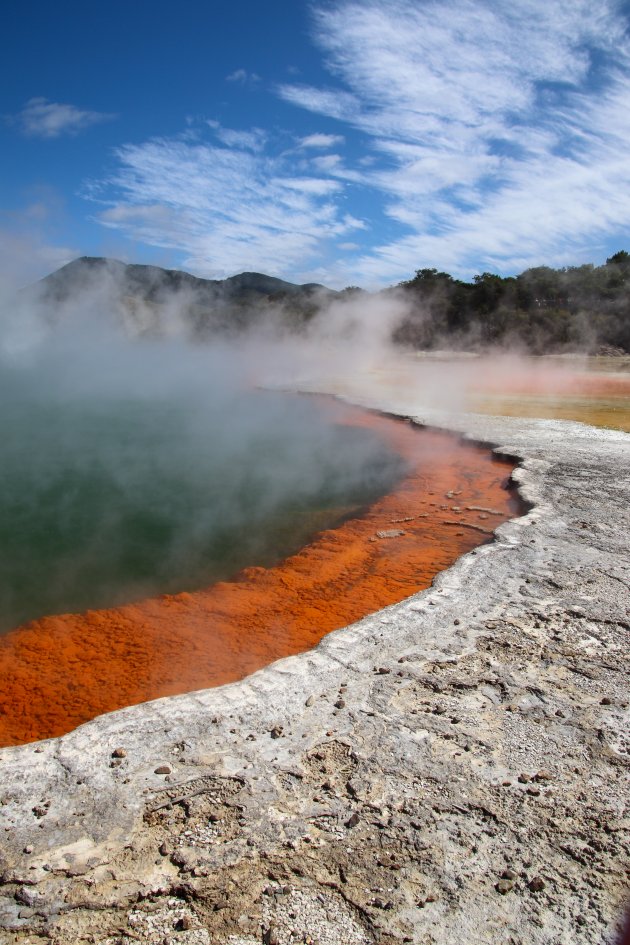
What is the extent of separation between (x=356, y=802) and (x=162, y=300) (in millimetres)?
32397

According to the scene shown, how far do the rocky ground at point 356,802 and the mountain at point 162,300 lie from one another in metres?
24.3

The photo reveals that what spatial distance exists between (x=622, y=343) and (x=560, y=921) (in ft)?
82.4

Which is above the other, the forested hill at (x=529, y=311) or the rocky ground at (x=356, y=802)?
the forested hill at (x=529, y=311)

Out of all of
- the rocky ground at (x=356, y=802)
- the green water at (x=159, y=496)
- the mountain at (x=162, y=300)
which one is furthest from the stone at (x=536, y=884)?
the mountain at (x=162, y=300)

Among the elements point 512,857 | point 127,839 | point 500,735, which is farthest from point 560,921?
point 127,839

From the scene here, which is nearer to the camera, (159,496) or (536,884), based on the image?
(536,884)

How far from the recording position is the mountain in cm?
2827

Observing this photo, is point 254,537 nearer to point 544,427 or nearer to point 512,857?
point 512,857

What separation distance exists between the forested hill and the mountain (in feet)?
15.0

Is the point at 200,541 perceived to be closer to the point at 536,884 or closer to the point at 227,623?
the point at 227,623

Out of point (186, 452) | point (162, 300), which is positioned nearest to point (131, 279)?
point (162, 300)

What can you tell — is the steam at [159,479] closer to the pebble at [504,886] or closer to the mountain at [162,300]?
the pebble at [504,886]

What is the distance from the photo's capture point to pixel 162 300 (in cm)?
3170

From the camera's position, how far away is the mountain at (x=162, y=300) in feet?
92.7
